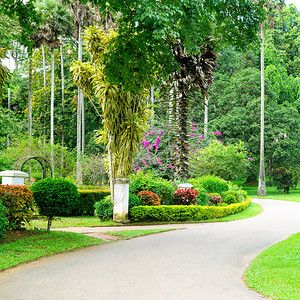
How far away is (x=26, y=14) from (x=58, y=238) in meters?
6.58

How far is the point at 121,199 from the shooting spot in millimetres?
13477

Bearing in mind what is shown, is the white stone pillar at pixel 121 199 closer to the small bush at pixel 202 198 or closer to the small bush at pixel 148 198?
the small bush at pixel 148 198

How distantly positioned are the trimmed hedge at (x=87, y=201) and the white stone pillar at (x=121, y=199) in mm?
2873

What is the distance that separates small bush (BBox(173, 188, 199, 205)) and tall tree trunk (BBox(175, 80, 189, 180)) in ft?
6.96

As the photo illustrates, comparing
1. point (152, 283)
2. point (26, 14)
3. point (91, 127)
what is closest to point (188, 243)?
point (152, 283)

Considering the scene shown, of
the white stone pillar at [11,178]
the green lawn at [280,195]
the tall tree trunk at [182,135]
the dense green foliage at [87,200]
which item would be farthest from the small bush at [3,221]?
the green lawn at [280,195]

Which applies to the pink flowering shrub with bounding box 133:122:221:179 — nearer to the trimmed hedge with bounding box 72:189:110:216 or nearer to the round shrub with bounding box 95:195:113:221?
the trimmed hedge with bounding box 72:189:110:216

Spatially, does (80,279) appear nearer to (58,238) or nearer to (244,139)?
(58,238)

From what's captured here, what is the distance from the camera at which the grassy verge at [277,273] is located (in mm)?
5199

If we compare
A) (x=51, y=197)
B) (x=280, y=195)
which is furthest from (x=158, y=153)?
(x=280, y=195)

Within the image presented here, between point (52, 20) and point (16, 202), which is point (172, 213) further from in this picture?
point (52, 20)

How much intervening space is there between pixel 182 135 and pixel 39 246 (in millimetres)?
11297

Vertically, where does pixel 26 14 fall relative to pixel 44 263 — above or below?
above

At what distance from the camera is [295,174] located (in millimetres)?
36812
